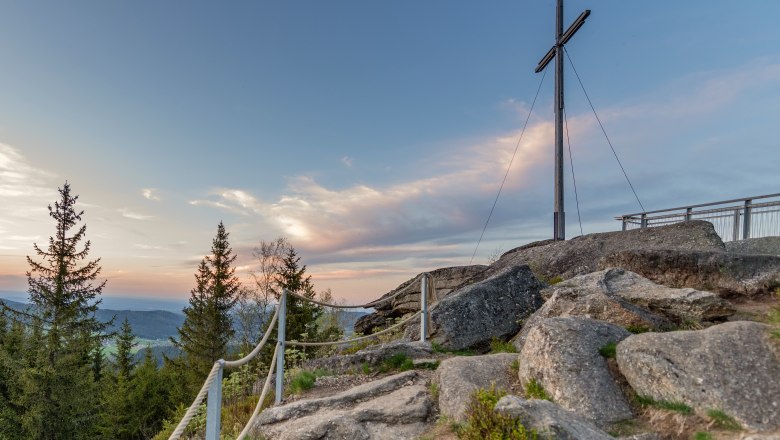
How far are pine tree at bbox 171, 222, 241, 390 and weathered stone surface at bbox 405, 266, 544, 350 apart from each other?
32308mm

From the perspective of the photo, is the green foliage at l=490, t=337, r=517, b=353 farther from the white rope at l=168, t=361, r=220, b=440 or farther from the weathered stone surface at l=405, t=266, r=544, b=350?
the white rope at l=168, t=361, r=220, b=440

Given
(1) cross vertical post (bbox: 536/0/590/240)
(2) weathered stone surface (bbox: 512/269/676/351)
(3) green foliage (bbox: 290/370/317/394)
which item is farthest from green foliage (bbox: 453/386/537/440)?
(1) cross vertical post (bbox: 536/0/590/240)

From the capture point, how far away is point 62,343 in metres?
29.2

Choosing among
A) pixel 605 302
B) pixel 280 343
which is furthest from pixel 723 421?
pixel 280 343

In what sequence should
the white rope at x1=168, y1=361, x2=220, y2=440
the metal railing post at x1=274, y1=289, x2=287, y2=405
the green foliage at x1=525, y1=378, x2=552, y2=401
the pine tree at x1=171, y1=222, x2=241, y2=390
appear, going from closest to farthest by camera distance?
the white rope at x1=168, y1=361, x2=220, y2=440, the green foliage at x1=525, y1=378, x2=552, y2=401, the metal railing post at x1=274, y1=289, x2=287, y2=405, the pine tree at x1=171, y1=222, x2=241, y2=390

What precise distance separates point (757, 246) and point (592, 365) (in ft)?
43.8

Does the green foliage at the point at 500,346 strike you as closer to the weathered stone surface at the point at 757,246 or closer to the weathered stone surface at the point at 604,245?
the weathered stone surface at the point at 604,245

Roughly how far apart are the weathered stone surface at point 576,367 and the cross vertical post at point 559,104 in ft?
40.5

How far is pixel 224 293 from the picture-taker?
41156 millimetres

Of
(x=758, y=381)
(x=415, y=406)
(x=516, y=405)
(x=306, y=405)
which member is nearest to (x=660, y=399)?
(x=758, y=381)

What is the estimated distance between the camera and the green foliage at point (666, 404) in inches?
225

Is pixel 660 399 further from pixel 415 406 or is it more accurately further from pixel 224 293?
pixel 224 293

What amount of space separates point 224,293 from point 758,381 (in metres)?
40.3

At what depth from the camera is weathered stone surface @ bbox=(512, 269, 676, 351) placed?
27.8 ft
